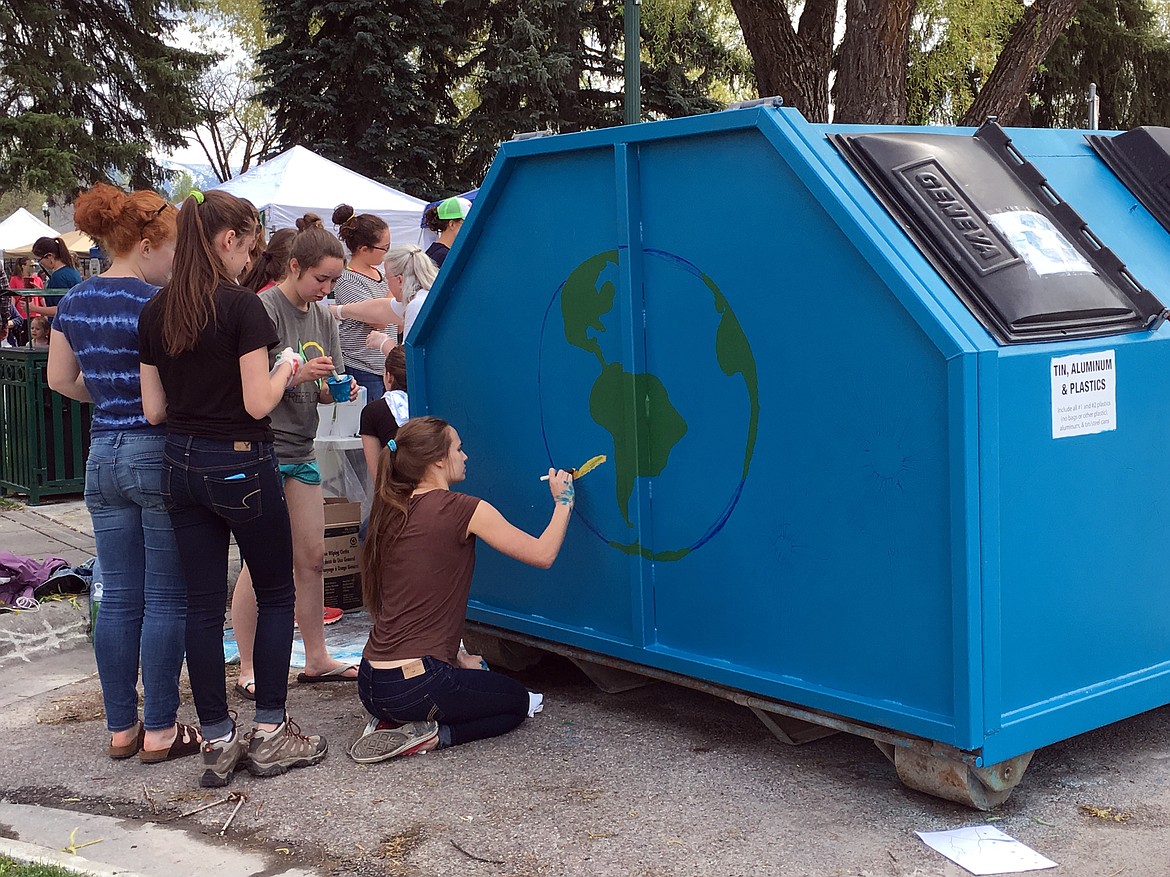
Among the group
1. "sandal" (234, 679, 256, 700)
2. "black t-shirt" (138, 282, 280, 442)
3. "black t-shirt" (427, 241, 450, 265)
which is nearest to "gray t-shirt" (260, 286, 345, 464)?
"black t-shirt" (138, 282, 280, 442)

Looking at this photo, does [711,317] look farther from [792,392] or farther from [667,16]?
[667,16]

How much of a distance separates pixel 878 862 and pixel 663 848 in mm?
511

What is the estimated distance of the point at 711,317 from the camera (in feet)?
12.1

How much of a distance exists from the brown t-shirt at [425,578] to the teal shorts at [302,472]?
655 mm

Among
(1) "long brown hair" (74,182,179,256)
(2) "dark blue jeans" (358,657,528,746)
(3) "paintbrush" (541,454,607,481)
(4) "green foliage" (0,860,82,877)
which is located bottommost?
(4) "green foliage" (0,860,82,877)

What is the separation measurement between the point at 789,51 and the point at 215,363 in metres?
7.50

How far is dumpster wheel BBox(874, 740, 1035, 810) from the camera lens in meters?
3.19

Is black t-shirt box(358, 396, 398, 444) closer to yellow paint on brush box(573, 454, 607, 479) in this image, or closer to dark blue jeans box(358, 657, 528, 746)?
yellow paint on brush box(573, 454, 607, 479)

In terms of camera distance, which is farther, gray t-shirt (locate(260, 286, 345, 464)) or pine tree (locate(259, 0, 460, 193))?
pine tree (locate(259, 0, 460, 193))

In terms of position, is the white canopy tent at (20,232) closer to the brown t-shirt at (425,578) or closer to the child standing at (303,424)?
the child standing at (303,424)

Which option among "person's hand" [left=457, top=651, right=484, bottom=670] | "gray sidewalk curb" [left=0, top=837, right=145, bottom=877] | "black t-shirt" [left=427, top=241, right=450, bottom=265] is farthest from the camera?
"black t-shirt" [left=427, top=241, right=450, bottom=265]

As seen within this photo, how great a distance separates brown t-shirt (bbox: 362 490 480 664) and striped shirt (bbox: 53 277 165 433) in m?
0.82

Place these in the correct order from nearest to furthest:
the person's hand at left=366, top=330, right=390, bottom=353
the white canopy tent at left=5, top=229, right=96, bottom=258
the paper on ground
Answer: the paper on ground, the person's hand at left=366, top=330, right=390, bottom=353, the white canopy tent at left=5, top=229, right=96, bottom=258

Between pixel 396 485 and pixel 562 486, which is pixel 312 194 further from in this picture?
pixel 562 486
